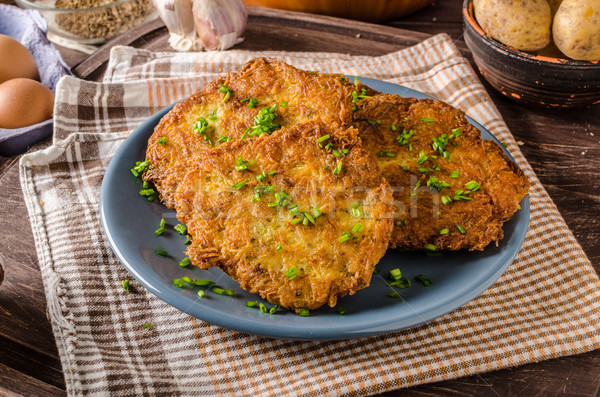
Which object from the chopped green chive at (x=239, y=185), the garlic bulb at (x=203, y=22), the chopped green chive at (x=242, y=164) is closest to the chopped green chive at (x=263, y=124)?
the chopped green chive at (x=242, y=164)

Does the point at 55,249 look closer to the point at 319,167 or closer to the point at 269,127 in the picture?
the point at 269,127

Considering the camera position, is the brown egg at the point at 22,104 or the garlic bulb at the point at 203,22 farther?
the garlic bulb at the point at 203,22

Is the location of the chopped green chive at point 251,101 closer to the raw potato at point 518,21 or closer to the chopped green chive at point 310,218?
the chopped green chive at point 310,218

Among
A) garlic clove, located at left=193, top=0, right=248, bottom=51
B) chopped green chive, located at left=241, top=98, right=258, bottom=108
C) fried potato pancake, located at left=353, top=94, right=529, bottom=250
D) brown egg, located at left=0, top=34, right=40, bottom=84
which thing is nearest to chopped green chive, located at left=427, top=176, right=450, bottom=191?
fried potato pancake, located at left=353, top=94, right=529, bottom=250

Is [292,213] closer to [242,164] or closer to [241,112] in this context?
[242,164]

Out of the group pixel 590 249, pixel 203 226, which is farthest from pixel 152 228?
pixel 590 249
